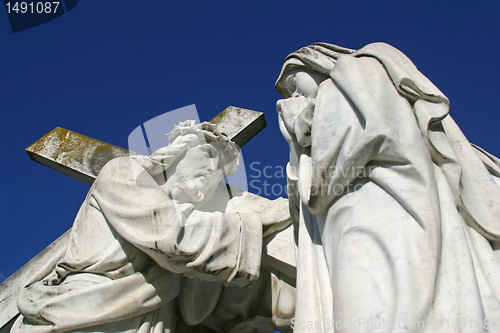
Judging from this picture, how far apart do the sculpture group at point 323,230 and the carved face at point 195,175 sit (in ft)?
0.03

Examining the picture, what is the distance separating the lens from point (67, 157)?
4520 millimetres

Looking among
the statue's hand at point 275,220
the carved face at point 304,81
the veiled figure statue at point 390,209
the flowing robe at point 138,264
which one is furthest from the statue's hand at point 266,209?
the carved face at point 304,81

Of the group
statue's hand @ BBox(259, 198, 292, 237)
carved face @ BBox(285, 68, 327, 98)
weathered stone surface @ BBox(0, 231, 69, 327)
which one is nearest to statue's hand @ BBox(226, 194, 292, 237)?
statue's hand @ BBox(259, 198, 292, 237)

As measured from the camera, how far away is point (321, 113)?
2561mm

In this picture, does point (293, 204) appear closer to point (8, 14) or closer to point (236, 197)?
point (236, 197)

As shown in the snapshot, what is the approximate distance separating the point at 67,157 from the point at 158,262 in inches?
77.7

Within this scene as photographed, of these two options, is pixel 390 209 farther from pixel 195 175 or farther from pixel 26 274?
pixel 26 274

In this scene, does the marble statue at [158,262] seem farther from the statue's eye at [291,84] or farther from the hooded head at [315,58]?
the hooded head at [315,58]

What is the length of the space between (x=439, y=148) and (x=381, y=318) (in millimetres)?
938

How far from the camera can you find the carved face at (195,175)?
368 cm

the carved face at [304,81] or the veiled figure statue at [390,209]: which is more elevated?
the carved face at [304,81]

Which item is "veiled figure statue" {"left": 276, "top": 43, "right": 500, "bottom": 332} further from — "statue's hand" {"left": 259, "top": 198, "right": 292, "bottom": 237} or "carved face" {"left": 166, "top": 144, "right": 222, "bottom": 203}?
"carved face" {"left": 166, "top": 144, "right": 222, "bottom": 203}

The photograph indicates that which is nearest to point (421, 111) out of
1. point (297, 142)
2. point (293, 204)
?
point (297, 142)

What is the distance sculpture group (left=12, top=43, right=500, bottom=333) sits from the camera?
205cm
